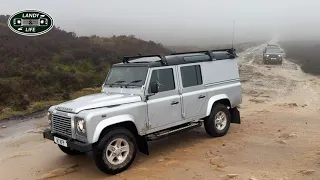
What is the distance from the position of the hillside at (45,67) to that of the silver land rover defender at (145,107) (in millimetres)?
7753

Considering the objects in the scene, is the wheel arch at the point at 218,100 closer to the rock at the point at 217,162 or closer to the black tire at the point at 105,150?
the rock at the point at 217,162

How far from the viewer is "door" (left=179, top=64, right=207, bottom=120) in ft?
24.3

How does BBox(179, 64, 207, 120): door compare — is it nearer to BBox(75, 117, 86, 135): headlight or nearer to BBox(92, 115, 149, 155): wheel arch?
BBox(92, 115, 149, 155): wheel arch

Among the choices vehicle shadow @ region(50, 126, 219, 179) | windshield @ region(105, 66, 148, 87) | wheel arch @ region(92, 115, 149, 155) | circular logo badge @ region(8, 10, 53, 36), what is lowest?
vehicle shadow @ region(50, 126, 219, 179)

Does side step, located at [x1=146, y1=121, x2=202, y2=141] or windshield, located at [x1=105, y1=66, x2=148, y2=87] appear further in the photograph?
windshield, located at [x1=105, y1=66, x2=148, y2=87]

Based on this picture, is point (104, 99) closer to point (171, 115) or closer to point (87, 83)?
point (171, 115)

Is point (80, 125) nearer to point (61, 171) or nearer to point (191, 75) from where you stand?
point (61, 171)

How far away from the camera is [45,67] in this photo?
740 inches

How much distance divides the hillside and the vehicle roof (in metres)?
7.49

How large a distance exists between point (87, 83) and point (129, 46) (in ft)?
50.4

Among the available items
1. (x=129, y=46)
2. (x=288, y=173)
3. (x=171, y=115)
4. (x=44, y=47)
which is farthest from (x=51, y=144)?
(x=129, y=46)

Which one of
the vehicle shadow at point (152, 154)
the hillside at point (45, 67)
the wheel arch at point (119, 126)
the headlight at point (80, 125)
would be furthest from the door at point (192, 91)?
the hillside at point (45, 67)

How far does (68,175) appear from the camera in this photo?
622 centimetres

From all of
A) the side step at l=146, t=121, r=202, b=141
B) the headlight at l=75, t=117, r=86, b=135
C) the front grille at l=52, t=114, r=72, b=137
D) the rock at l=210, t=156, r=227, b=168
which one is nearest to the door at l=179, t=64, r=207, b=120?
the side step at l=146, t=121, r=202, b=141
